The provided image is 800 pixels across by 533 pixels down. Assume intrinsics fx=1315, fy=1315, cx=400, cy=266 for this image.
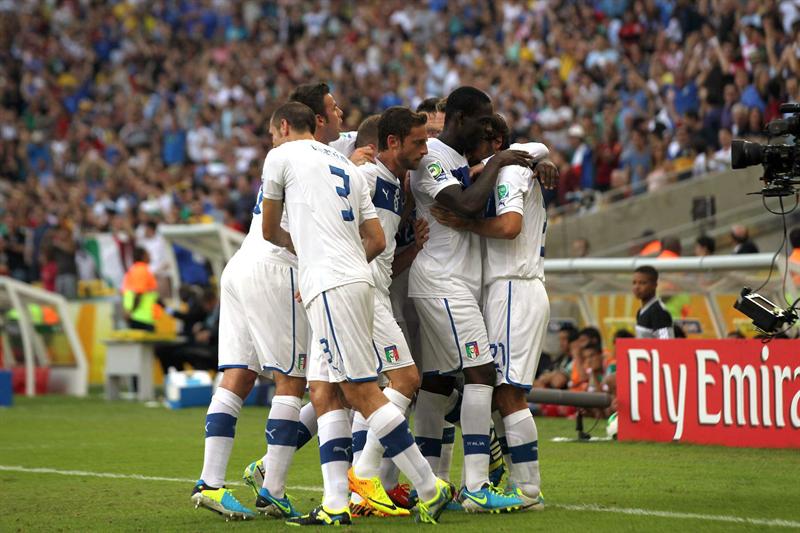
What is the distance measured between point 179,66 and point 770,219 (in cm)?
1906

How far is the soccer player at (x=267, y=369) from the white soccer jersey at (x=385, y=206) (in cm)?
46

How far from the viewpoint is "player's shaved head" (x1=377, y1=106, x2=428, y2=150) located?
702 centimetres

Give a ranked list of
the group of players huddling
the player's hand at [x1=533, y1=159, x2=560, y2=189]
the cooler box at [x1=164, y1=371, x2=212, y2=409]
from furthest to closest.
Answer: the cooler box at [x1=164, y1=371, x2=212, y2=409] → the player's hand at [x1=533, y1=159, x2=560, y2=189] → the group of players huddling

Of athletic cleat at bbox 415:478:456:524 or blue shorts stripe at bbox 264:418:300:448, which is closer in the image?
athletic cleat at bbox 415:478:456:524

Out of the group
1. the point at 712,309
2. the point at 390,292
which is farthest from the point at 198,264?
the point at 390,292

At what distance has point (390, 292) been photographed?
24.9 ft

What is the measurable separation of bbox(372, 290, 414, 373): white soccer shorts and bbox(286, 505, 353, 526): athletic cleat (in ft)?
2.72

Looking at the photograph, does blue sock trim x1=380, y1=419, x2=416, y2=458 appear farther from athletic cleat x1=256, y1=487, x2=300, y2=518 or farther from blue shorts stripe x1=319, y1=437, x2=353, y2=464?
athletic cleat x1=256, y1=487, x2=300, y2=518

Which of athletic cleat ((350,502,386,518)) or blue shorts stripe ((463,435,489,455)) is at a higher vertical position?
blue shorts stripe ((463,435,489,455))

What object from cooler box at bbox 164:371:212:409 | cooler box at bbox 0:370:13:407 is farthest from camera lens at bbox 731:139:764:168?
cooler box at bbox 0:370:13:407

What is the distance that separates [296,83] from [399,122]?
21615 millimetres

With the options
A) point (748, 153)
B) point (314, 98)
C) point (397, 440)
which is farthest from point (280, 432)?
point (748, 153)

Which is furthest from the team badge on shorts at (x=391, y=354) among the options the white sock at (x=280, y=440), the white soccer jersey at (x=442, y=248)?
the white sock at (x=280, y=440)

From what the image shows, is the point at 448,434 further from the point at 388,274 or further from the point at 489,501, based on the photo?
the point at 388,274
